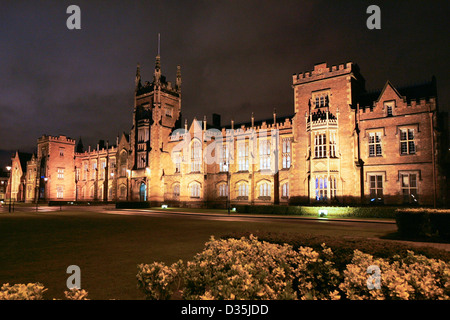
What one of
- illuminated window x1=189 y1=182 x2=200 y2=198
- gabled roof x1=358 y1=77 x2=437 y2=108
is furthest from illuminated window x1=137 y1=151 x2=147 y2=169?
gabled roof x1=358 y1=77 x2=437 y2=108

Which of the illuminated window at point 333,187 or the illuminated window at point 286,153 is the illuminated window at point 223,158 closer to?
the illuminated window at point 286,153

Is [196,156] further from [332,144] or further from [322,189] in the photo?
[332,144]

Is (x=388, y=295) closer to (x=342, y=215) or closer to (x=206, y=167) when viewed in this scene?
(x=342, y=215)

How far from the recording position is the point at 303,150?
118 ft

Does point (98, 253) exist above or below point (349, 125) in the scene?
below

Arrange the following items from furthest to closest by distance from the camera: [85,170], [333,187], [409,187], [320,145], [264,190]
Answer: [85,170], [264,190], [320,145], [333,187], [409,187]

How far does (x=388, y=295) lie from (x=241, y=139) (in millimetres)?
40562

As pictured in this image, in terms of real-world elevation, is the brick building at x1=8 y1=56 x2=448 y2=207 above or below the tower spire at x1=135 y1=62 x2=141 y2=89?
below

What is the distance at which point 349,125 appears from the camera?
109 feet

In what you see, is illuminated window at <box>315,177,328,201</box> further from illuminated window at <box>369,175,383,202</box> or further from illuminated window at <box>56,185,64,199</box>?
illuminated window at <box>56,185,64,199</box>

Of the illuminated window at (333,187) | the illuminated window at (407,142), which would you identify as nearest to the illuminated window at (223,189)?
the illuminated window at (333,187)

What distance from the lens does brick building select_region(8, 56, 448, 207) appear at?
30.0 metres

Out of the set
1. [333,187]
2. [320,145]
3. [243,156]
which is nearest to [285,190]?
[333,187]
